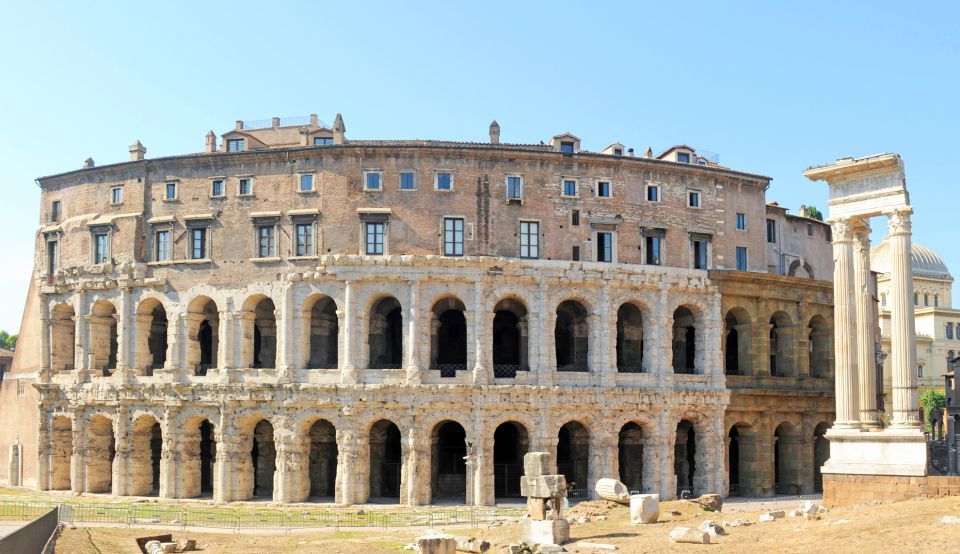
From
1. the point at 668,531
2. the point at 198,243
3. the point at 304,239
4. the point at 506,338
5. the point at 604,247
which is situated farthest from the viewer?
the point at 506,338

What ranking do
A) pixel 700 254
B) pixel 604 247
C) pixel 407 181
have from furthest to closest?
pixel 700 254 < pixel 604 247 < pixel 407 181

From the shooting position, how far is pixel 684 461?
158 ft

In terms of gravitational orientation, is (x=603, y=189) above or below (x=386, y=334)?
above

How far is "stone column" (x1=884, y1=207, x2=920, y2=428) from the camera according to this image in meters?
31.0

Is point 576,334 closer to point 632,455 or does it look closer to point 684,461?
point 632,455

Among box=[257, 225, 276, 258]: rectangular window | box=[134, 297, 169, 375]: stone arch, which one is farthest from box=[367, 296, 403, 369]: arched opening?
box=[134, 297, 169, 375]: stone arch

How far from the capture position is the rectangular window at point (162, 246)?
4684cm

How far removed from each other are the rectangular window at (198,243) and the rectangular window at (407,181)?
9550 mm

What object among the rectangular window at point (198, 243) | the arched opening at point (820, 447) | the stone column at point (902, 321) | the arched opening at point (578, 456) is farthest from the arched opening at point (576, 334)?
the rectangular window at point (198, 243)

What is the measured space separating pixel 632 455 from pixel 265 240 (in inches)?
779

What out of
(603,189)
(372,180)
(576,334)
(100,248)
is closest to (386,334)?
(372,180)

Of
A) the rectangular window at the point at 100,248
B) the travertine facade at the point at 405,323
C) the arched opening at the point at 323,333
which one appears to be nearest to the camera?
the travertine facade at the point at 405,323

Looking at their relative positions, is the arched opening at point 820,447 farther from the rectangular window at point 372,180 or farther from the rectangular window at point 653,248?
the rectangular window at point 372,180

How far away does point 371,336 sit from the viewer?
46094 millimetres
